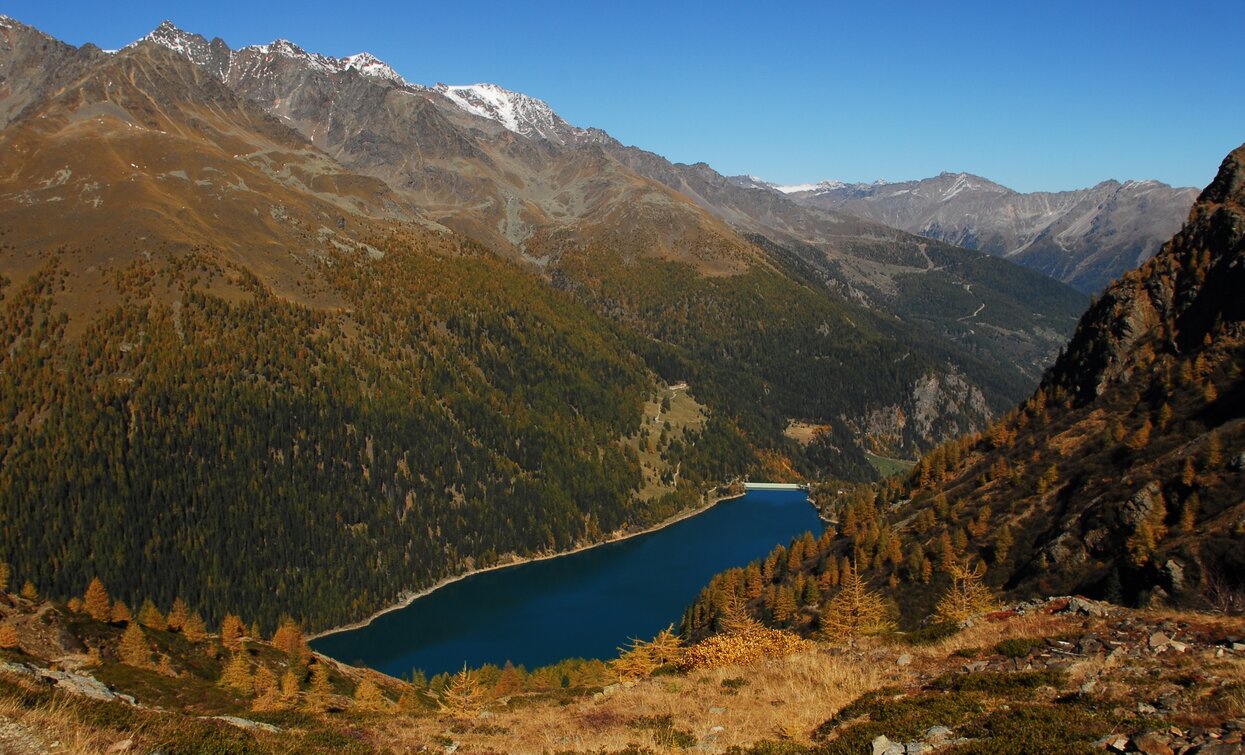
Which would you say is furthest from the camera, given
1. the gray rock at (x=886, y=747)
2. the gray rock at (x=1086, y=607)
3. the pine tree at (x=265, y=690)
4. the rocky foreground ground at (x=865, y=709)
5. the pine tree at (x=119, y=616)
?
the pine tree at (x=119, y=616)

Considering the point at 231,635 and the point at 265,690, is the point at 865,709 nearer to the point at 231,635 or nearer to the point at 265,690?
the point at 265,690

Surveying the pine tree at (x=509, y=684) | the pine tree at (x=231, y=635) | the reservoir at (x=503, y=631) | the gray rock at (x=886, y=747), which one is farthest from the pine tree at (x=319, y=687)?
the gray rock at (x=886, y=747)

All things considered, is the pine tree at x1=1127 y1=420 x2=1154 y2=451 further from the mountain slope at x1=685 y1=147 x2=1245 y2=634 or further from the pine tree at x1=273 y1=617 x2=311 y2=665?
the pine tree at x1=273 y1=617 x2=311 y2=665

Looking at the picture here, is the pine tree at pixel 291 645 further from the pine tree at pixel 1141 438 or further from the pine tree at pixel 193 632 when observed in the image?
the pine tree at pixel 1141 438

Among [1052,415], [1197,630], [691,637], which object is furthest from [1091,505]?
[1197,630]

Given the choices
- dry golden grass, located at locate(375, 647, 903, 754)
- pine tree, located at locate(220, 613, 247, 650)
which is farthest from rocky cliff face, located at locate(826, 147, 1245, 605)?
pine tree, located at locate(220, 613, 247, 650)
